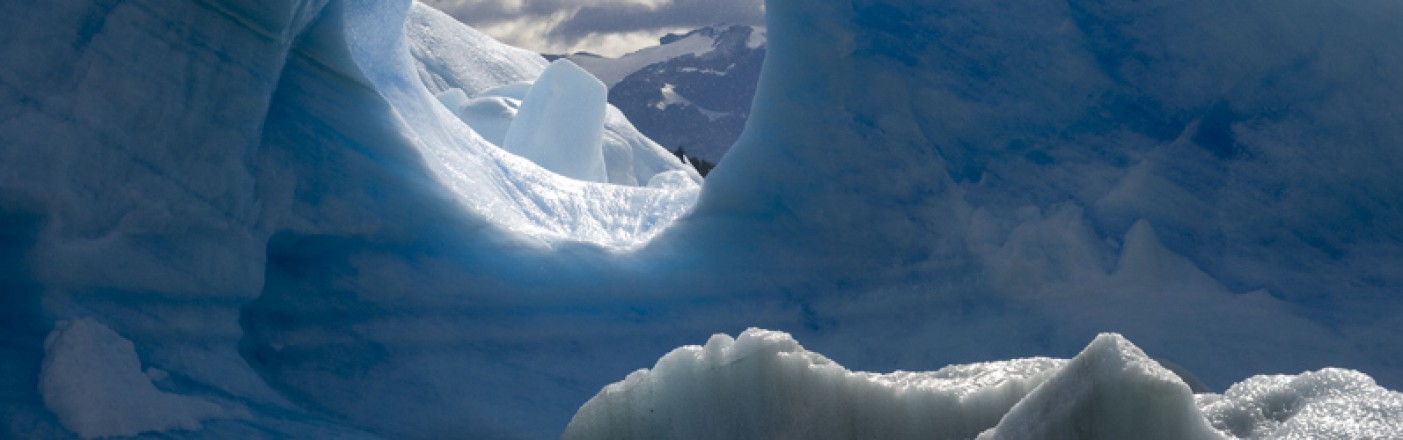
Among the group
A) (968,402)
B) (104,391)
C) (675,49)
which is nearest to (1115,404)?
(968,402)

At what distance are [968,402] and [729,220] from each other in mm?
2527

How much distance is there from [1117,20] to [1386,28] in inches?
33.5

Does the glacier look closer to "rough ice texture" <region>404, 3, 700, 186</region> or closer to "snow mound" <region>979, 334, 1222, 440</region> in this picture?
"snow mound" <region>979, 334, 1222, 440</region>

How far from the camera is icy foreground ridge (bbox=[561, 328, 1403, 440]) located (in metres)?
2.20

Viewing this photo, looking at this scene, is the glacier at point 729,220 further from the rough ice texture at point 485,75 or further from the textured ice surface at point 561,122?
the rough ice texture at point 485,75

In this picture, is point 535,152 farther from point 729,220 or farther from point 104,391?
point 104,391

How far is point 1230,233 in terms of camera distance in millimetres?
4621

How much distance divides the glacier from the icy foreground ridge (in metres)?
1.32

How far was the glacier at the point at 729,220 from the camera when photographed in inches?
151

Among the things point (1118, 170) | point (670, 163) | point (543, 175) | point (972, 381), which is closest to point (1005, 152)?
point (1118, 170)

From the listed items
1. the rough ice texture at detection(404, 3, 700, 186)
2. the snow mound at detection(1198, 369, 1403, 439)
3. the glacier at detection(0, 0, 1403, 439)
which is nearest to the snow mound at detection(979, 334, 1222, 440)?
the snow mound at detection(1198, 369, 1403, 439)

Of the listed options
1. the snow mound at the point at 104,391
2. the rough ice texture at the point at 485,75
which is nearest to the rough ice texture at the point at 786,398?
the snow mound at the point at 104,391

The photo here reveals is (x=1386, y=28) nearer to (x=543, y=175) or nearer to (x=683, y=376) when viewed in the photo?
(x=683, y=376)

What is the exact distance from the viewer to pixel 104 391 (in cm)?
344
